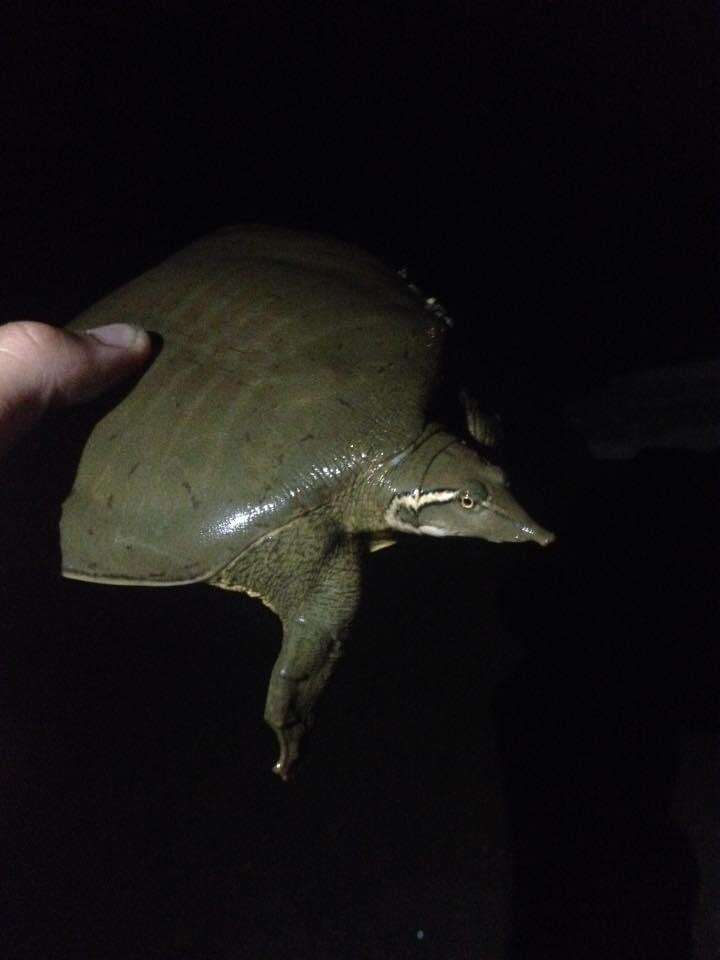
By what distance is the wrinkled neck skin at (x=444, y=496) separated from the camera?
1297mm

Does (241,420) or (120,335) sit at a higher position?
(120,335)

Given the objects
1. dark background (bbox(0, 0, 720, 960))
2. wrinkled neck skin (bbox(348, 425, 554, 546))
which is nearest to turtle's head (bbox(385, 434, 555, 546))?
wrinkled neck skin (bbox(348, 425, 554, 546))

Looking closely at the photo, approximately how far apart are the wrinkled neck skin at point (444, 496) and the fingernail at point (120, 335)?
487mm

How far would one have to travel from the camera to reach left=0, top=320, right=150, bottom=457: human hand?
1.28m

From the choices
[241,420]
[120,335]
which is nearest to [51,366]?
[120,335]

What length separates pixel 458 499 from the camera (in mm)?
1310

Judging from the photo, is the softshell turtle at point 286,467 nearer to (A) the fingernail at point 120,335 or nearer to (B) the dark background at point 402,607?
(A) the fingernail at point 120,335

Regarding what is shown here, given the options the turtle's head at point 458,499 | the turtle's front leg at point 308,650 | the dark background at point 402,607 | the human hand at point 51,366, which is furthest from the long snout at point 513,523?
the human hand at point 51,366

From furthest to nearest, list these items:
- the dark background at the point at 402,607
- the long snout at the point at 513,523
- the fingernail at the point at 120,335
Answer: the dark background at the point at 402,607
the fingernail at the point at 120,335
the long snout at the point at 513,523

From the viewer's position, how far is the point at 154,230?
2.09 metres

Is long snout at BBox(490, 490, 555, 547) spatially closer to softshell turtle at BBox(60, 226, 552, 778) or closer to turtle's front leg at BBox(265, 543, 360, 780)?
softshell turtle at BBox(60, 226, 552, 778)

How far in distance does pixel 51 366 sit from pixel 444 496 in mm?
693

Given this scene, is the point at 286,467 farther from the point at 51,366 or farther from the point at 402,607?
the point at 402,607

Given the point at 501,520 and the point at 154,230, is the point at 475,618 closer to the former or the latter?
the point at 501,520
